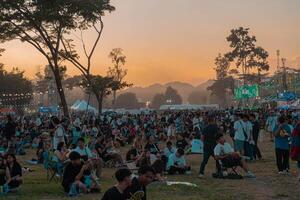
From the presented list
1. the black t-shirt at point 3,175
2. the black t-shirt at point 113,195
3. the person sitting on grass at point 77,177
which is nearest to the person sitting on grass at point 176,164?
the person sitting on grass at point 77,177

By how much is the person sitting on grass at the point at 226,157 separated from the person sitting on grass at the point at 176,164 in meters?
1.73

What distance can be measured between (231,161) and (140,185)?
26.1 ft

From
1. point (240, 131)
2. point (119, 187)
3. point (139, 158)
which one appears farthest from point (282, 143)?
point (119, 187)

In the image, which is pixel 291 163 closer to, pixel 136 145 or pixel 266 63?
pixel 136 145

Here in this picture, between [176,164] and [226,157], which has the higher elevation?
[226,157]

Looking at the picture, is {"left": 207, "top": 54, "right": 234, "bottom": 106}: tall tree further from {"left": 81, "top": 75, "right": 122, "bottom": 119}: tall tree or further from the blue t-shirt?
the blue t-shirt

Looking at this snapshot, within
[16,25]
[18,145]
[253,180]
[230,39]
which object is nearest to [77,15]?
[16,25]

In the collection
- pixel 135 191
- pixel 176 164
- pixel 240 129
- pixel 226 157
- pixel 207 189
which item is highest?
pixel 240 129

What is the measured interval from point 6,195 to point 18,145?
44.1 feet

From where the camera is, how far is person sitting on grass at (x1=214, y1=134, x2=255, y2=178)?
47.0 ft

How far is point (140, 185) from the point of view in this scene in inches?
268

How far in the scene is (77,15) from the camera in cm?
3612

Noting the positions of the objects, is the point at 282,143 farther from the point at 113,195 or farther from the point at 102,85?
the point at 102,85

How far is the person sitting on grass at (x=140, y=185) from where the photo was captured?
6.49 m
